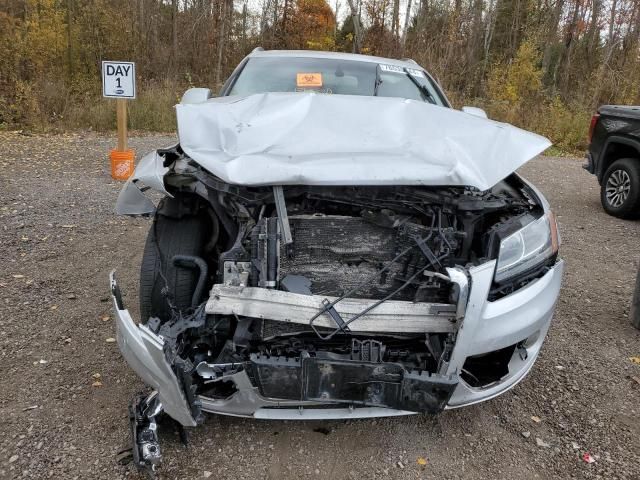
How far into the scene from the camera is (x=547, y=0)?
2058cm

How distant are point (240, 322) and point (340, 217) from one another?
2.03 feet

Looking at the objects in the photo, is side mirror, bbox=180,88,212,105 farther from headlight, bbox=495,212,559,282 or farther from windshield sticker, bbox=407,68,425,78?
headlight, bbox=495,212,559,282

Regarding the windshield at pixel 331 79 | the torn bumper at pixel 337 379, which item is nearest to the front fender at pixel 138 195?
the torn bumper at pixel 337 379

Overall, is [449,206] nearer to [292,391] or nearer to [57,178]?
[292,391]

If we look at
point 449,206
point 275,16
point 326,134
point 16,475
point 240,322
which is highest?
point 275,16

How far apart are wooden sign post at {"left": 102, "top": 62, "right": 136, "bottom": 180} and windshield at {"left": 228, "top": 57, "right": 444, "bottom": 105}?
3.07 metres

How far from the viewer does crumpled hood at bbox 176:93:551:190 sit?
2.08m

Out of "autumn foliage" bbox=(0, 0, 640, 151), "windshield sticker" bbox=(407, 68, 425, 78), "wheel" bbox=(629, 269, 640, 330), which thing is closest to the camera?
"wheel" bbox=(629, 269, 640, 330)

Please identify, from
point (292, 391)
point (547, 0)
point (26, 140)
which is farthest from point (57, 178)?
point (547, 0)

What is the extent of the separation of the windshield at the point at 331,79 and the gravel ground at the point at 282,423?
1.76 metres

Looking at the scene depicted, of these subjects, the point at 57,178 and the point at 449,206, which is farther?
the point at 57,178

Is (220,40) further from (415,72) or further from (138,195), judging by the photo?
(138,195)

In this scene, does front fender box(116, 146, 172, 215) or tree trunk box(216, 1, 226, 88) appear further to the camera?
tree trunk box(216, 1, 226, 88)

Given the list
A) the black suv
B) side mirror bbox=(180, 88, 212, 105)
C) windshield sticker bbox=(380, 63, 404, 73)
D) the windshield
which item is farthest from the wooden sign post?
the black suv
